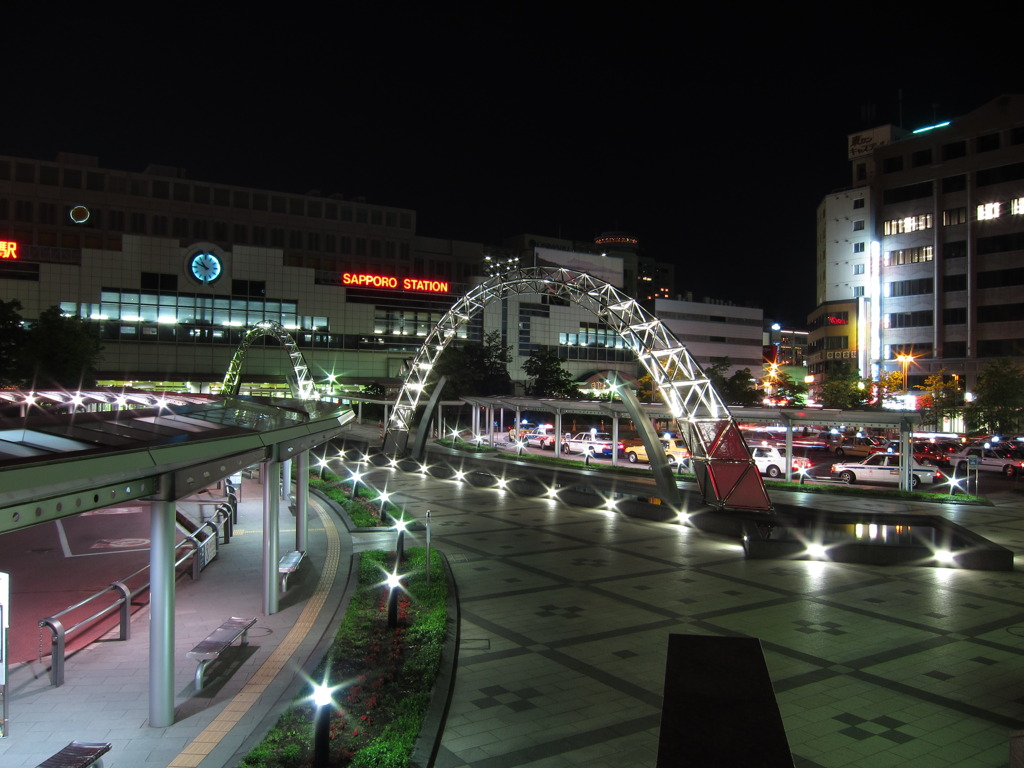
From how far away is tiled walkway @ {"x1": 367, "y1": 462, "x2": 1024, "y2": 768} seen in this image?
9008mm

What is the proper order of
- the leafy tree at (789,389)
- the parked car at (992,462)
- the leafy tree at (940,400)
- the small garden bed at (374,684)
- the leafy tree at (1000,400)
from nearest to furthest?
1. the small garden bed at (374,684)
2. the parked car at (992,462)
3. the leafy tree at (1000,400)
4. the leafy tree at (940,400)
5. the leafy tree at (789,389)

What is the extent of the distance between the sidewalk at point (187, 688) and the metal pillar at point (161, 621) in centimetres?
27

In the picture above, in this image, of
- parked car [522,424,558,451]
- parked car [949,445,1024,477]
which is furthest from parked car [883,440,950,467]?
parked car [522,424,558,451]

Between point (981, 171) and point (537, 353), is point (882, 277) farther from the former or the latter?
point (537, 353)

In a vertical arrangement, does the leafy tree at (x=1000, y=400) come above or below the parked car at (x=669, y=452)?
above

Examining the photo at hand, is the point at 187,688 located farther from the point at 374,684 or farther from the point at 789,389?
the point at 789,389

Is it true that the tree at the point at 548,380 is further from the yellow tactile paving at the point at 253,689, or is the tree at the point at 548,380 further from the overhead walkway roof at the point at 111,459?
the overhead walkway roof at the point at 111,459

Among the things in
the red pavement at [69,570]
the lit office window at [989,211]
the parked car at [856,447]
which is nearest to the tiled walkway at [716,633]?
the red pavement at [69,570]

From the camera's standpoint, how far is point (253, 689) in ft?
33.2

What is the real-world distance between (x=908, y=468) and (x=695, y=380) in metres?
12.4

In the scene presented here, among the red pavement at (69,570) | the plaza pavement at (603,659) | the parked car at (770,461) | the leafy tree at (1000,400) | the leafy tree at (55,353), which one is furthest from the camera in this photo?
the leafy tree at (1000,400)

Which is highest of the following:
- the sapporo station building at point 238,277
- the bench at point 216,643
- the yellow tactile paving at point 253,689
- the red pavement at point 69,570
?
the sapporo station building at point 238,277

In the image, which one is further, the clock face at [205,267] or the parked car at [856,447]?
the clock face at [205,267]

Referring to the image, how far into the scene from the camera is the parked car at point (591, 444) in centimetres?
4616
